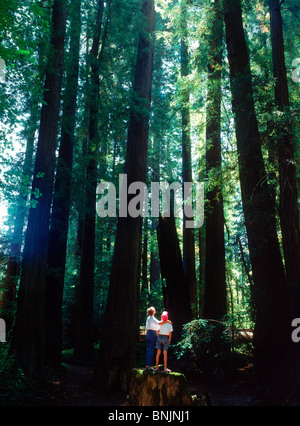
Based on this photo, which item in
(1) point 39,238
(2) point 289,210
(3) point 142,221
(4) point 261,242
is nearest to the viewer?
(2) point 289,210

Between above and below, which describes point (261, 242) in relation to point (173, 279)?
above

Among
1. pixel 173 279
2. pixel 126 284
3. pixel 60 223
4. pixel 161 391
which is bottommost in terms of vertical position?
pixel 161 391

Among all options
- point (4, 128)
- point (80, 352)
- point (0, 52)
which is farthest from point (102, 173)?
point (80, 352)

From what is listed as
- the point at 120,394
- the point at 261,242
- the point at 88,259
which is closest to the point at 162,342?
the point at 120,394

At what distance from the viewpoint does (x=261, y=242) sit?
6852mm

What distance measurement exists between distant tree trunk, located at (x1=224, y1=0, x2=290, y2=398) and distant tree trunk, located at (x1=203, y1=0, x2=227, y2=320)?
4.33ft

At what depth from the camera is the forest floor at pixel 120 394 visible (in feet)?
21.6

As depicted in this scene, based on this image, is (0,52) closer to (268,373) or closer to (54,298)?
(54,298)

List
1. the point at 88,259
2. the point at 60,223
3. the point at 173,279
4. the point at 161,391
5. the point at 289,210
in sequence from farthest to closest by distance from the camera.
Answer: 1. the point at 88,259
2. the point at 173,279
3. the point at 60,223
4. the point at 289,210
5. the point at 161,391

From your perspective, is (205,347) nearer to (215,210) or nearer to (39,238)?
(215,210)

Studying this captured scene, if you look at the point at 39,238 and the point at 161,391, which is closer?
the point at 161,391

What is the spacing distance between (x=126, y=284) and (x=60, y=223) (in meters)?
3.78

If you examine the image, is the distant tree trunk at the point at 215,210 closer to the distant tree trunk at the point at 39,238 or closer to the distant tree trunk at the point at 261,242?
the distant tree trunk at the point at 261,242

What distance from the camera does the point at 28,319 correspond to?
6.92 m
